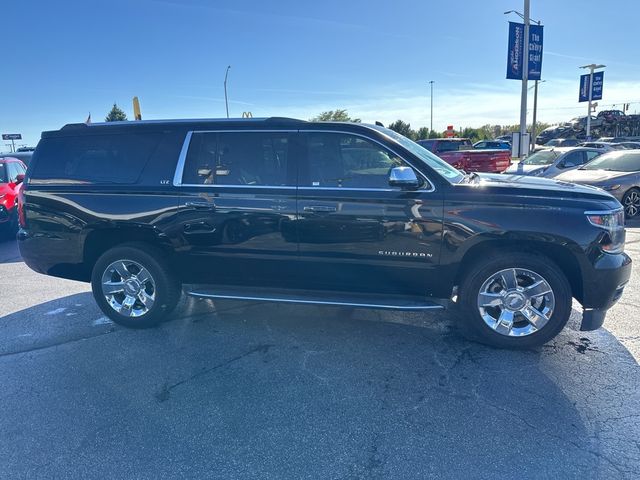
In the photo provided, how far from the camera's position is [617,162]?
10.2 metres

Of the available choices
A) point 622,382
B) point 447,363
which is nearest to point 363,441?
point 447,363

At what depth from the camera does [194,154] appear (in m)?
4.15

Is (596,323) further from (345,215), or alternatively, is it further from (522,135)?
(522,135)

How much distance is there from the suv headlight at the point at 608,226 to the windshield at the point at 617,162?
26.0ft

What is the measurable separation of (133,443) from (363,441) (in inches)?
56.2

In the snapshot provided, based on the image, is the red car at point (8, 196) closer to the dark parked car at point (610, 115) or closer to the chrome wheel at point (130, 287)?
the chrome wheel at point (130, 287)

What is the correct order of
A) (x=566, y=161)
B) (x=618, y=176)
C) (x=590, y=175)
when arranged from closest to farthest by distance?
(x=618, y=176)
(x=590, y=175)
(x=566, y=161)

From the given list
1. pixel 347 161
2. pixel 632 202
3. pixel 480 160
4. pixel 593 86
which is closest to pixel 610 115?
pixel 593 86

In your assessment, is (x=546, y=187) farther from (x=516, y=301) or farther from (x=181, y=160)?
(x=181, y=160)

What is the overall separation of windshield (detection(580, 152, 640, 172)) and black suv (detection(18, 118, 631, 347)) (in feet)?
25.1

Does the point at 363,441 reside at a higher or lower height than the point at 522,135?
lower

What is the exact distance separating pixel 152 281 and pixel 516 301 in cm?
341

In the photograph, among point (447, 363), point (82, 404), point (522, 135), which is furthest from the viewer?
point (522, 135)

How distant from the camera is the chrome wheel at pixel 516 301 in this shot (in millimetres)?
3650
